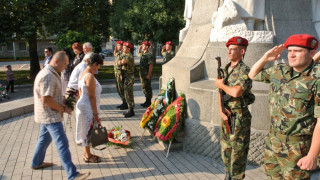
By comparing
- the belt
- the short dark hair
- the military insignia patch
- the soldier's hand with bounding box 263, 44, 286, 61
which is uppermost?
the military insignia patch

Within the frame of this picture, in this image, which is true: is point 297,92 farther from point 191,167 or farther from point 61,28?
point 61,28

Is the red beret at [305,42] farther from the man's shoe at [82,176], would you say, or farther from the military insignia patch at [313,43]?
the man's shoe at [82,176]

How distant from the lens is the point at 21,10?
46.8 ft

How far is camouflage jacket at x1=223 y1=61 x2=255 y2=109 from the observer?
3.17 metres

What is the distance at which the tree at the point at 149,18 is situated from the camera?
21094mm

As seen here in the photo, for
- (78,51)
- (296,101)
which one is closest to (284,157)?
(296,101)

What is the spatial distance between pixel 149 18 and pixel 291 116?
1983 cm

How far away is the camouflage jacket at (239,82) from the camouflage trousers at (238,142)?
0.30ft

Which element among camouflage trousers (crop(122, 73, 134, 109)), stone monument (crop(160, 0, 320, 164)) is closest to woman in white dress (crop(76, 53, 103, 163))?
stone monument (crop(160, 0, 320, 164))

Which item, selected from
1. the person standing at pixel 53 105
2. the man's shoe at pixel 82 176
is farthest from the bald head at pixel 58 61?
the man's shoe at pixel 82 176

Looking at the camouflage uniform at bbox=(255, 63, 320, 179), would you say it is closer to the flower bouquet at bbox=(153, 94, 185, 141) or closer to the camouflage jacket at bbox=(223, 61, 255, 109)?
the camouflage jacket at bbox=(223, 61, 255, 109)

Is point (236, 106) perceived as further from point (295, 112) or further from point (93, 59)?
point (93, 59)

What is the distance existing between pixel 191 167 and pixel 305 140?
2.19 metres

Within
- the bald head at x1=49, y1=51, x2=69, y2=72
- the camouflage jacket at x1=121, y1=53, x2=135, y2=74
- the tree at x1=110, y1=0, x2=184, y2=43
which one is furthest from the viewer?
the tree at x1=110, y1=0, x2=184, y2=43
